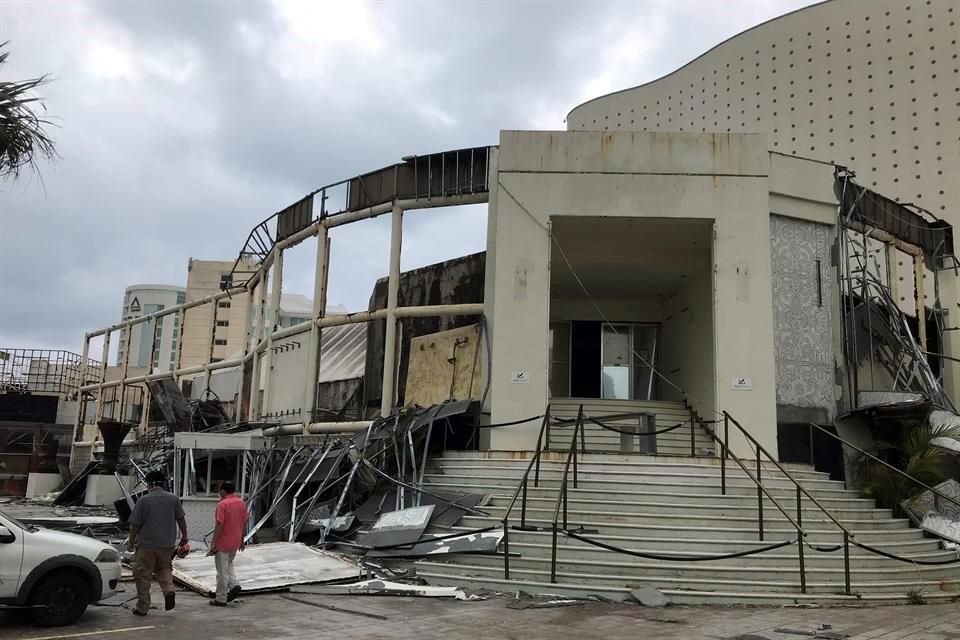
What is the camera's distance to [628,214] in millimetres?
16172

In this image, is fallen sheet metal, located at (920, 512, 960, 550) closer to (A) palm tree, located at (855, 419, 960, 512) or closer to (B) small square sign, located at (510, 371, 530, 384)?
(A) palm tree, located at (855, 419, 960, 512)

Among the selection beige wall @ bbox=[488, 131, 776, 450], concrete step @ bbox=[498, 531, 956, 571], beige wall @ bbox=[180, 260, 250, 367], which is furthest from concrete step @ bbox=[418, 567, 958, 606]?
beige wall @ bbox=[180, 260, 250, 367]

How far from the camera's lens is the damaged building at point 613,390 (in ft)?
36.6

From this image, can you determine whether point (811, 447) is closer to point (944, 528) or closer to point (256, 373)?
point (944, 528)

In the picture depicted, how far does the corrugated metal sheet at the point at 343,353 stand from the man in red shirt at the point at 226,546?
39.9 feet

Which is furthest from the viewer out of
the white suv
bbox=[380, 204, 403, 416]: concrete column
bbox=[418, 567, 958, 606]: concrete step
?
bbox=[380, 204, 403, 416]: concrete column

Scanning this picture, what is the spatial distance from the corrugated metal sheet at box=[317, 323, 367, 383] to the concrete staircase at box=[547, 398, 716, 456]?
6.57 m

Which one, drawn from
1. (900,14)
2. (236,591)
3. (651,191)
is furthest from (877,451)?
(900,14)

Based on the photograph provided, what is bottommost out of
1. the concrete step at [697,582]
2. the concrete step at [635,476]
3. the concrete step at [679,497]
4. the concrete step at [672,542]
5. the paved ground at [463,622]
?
the paved ground at [463,622]

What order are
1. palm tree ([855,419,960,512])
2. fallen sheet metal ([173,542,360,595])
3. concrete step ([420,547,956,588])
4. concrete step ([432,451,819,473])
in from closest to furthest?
1. fallen sheet metal ([173,542,360,595])
2. concrete step ([420,547,956,588])
3. concrete step ([432,451,819,473])
4. palm tree ([855,419,960,512])

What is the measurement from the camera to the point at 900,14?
31047mm

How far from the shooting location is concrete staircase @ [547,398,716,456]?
15605 mm

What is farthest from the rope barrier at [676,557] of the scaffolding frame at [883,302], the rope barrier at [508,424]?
the scaffolding frame at [883,302]

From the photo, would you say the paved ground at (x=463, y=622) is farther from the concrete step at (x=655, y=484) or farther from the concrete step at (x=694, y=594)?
the concrete step at (x=655, y=484)
